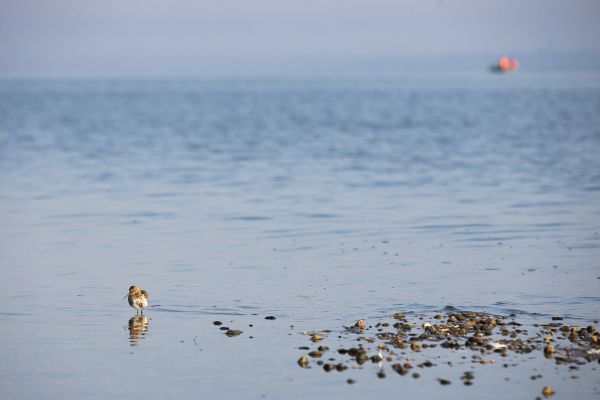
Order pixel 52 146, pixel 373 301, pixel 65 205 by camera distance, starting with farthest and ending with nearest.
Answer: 1. pixel 52 146
2. pixel 65 205
3. pixel 373 301

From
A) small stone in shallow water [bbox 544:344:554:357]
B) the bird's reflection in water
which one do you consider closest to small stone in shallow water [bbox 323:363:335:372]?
small stone in shallow water [bbox 544:344:554:357]

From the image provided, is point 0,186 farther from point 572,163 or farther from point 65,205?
point 572,163

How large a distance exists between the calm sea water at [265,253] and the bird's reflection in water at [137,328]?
5.3 inches

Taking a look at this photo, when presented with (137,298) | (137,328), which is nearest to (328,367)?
(137,328)

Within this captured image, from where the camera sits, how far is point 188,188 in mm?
42875

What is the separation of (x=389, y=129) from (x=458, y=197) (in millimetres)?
43475

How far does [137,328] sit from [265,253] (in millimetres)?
8434

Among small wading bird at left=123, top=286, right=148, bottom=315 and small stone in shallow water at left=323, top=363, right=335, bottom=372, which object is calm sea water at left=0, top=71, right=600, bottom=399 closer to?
small stone in shallow water at left=323, top=363, right=335, bottom=372

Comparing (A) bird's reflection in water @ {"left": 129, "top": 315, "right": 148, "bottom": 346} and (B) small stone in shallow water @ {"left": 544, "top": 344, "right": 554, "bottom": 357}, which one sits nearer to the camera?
(B) small stone in shallow water @ {"left": 544, "top": 344, "right": 554, "bottom": 357}

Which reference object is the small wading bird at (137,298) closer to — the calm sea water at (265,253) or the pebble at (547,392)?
the calm sea water at (265,253)

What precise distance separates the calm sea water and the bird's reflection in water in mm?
135

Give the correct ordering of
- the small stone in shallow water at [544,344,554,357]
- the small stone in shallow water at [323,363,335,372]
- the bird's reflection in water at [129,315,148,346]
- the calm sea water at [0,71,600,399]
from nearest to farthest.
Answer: the small stone in shallow water at [323,363,335,372]
the small stone in shallow water at [544,344,554,357]
the calm sea water at [0,71,600,399]
the bird's reflection in water at [129,315,148,346]

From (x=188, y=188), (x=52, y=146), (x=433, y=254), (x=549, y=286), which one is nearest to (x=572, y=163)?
(x=188, y=188)

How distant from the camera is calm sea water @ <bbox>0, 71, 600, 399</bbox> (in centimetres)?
1702
